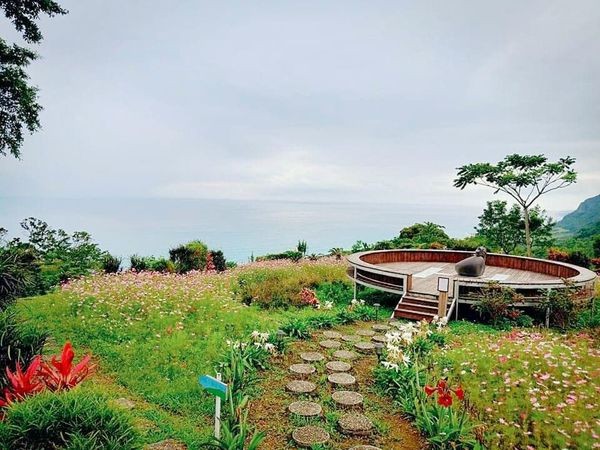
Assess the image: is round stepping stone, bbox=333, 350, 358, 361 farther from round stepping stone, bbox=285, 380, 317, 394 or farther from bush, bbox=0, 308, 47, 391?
bush, bbox=0, 308, 47, 391

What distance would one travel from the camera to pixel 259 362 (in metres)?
6.07

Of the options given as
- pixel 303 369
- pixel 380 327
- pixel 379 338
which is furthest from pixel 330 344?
pixel 380 327

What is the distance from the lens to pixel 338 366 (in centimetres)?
609

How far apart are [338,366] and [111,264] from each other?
10.8 m

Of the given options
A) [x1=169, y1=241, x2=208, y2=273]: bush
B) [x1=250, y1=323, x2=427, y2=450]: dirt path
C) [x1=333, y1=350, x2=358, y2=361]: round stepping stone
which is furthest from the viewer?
[x1=169, y1=241, x2=208, y2=273]: bush

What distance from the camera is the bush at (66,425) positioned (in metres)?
2.46

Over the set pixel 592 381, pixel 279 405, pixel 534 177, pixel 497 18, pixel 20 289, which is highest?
pixel 497 18

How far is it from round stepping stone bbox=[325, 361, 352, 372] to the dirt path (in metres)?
0.02

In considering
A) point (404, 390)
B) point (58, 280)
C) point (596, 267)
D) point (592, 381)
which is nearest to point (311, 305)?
point (404, 390)

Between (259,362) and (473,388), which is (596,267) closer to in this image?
(473,388)

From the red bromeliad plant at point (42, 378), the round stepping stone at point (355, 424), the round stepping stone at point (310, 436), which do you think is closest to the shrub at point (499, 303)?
the round stepping stone at point (355, 424)

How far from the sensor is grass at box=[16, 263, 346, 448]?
4.82 m

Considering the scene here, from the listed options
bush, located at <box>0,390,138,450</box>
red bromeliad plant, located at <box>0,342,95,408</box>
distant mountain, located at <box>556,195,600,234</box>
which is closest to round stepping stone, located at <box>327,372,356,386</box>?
red bromeliad plant, located at <box>0,342,95,408</box>

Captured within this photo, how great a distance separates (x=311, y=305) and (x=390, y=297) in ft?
9.20
